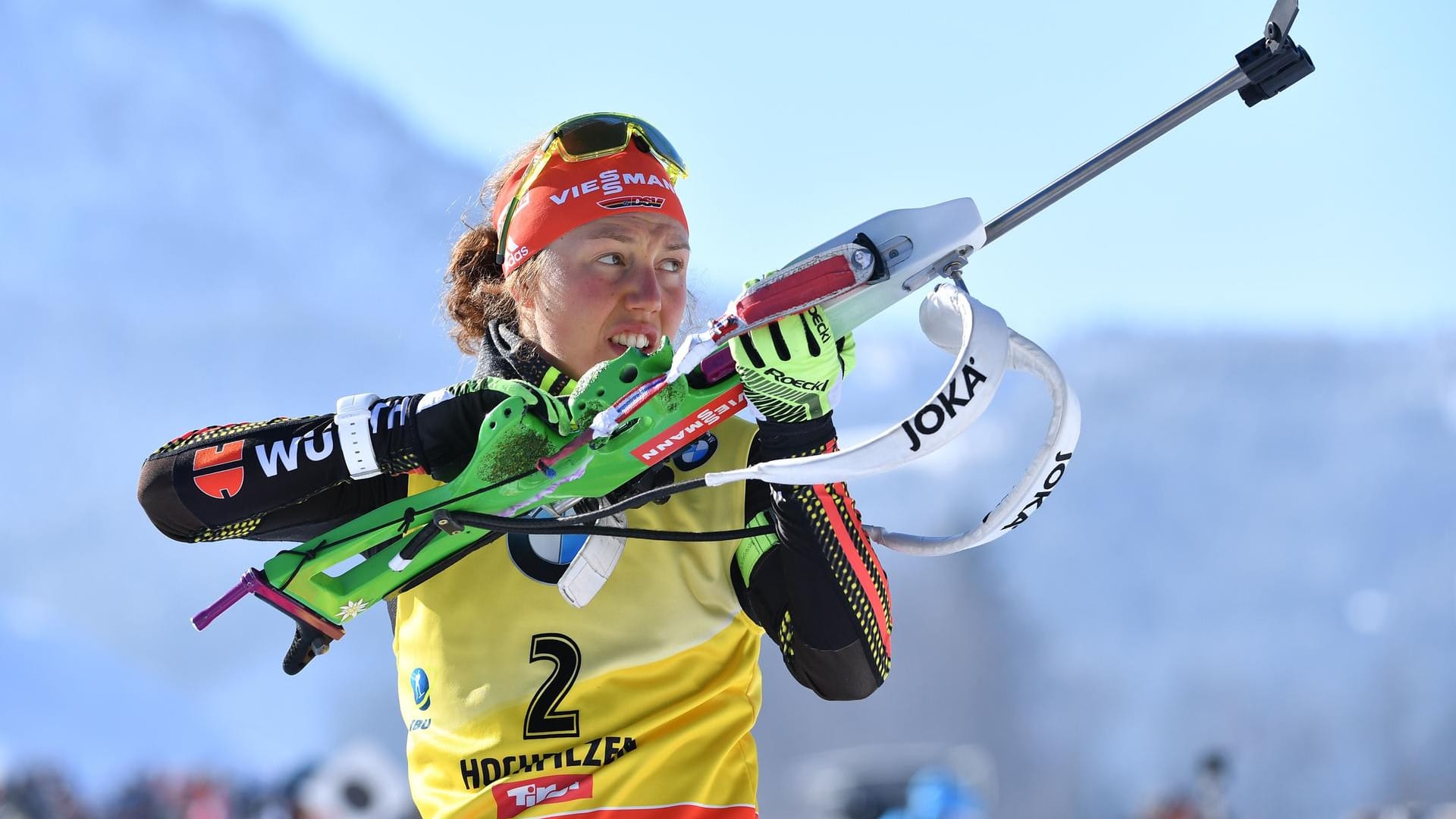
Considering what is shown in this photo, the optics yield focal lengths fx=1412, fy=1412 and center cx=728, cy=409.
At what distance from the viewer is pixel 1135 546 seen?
16.6 meters

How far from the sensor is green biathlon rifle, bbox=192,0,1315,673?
1.96 metres

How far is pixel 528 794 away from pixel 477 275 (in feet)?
3.80

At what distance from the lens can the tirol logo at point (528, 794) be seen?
86.4 inches

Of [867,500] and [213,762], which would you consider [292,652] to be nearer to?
[213,762]

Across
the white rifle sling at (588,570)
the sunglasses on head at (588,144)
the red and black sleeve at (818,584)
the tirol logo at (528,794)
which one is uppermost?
the sunglasses on head at (588,144)

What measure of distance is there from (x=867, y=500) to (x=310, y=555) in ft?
45.4

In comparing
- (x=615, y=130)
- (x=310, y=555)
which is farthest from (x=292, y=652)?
(x=615, y=130)

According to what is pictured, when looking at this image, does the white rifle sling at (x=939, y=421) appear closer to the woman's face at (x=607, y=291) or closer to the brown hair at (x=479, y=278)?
the woman's face at (x=607, y=291)

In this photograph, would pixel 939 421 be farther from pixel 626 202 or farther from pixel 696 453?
pixel 626 202

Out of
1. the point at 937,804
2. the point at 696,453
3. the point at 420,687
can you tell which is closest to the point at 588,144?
the point at 696,453

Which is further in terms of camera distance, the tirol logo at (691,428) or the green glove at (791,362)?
the tirol logo at (691,428)

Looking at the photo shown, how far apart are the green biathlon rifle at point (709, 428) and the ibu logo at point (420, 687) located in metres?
0.14

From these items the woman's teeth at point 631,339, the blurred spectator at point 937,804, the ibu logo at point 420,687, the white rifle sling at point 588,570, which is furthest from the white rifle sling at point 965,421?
the blurred spectator at point 937,804

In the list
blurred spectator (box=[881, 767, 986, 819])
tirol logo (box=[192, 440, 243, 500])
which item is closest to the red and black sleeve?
tirol logo (box=[192, 440, 243, 500])
